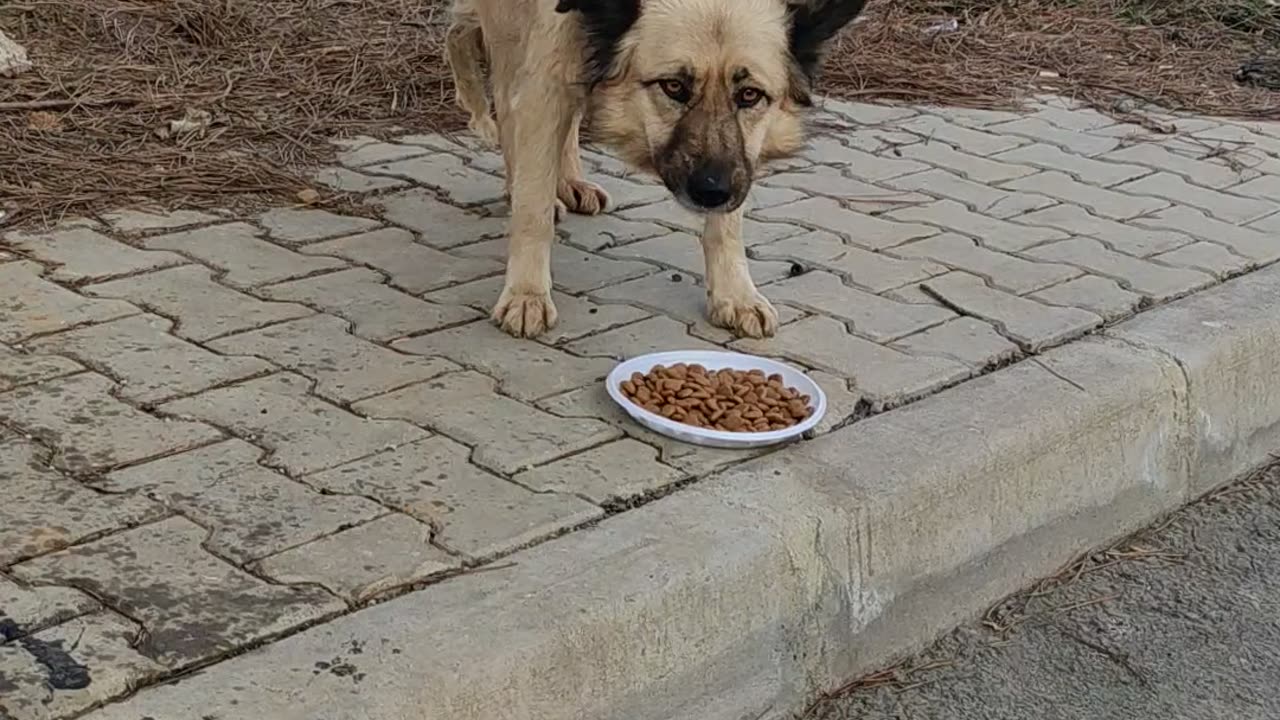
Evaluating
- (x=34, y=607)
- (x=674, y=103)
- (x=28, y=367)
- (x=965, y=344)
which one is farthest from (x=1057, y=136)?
(x=34, y=607)

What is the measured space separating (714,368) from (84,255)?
1774 millimetres

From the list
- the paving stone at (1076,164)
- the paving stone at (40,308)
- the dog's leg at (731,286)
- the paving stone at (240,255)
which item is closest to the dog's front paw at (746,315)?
the dog's leg at (731,286)

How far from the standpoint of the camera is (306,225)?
178 inches

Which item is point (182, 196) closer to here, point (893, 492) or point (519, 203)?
point (519, 203)

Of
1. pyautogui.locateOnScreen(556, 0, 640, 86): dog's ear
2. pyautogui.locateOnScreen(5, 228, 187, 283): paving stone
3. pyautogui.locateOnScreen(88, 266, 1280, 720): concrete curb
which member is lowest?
pyautogui.locateOnScreen(88, 266, 1280, 720): concrete curb

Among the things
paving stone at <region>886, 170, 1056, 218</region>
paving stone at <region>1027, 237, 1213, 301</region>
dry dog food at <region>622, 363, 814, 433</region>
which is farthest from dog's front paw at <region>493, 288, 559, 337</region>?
paving stone at <region>886, 170, 1056, 218</region>

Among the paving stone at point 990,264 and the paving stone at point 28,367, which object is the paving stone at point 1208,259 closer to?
the paving stone at point 990,264

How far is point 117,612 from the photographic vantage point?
93.6 inches

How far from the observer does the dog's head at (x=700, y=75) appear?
3.56m

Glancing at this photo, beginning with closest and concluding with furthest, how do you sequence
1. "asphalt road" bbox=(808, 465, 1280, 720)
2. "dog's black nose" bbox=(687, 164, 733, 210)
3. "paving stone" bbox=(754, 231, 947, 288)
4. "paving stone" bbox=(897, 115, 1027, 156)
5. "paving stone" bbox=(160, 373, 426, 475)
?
"asphalt road" bbox=(808, 465, 1280, 720)
"paving stone" bbox=(160, 373, 426, 475)
"dog's black nose" bbox=(687, 164, 733, 210)
"paving stone" bbox=(754, 231, 947, 288)
"paving stone" bbox=(897, 115, 1027, 156)

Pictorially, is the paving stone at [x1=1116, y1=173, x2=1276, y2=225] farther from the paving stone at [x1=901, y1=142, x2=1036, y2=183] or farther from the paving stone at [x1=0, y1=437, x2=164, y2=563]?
the paving stone at [x1=0, y1=437, x2=164, y2=563]

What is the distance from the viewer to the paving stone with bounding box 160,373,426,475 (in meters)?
3.01

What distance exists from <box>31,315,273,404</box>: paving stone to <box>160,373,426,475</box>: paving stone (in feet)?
0.22

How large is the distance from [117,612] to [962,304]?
2508mm
